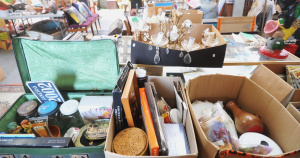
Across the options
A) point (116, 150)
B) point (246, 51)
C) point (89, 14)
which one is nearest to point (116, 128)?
point (116, 150)

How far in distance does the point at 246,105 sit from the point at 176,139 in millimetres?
538

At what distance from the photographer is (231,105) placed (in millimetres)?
1039

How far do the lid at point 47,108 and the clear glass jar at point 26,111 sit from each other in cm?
5

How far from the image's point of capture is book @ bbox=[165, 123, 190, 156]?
2.34ft

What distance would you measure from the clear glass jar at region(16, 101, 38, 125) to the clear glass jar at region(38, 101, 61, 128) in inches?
2.1

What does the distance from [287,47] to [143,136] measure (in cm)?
173

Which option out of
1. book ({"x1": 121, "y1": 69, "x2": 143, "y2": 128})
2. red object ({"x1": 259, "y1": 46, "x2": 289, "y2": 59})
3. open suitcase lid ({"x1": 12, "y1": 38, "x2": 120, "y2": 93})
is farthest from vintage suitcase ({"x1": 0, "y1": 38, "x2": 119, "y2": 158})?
red object ({"x1": 259, "y1": 46, "x2": 289, "y2": 59})

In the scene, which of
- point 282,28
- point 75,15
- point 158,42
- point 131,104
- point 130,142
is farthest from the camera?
point 75,15

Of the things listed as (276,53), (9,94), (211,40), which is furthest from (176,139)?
(9,94)

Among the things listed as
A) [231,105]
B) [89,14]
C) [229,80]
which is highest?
[89,14]

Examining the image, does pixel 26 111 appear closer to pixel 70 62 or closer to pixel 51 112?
pixel 51 112

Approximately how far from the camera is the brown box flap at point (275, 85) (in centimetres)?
91

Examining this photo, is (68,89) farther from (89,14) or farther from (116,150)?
(89,14)

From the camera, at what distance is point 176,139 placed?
2.52ft
